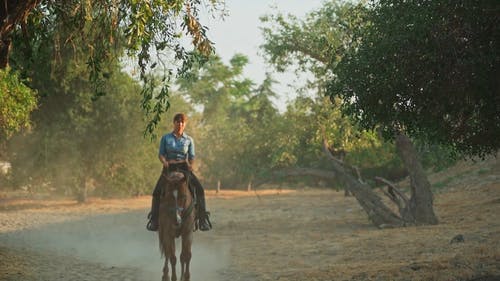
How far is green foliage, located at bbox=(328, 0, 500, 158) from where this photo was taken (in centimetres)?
911

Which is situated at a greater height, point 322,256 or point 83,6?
point 83,6

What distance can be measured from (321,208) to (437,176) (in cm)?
963

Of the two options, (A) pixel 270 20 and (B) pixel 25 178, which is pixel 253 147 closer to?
(A) pixel 270 20

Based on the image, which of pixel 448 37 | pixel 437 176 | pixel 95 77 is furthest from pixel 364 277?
pixel 437 176

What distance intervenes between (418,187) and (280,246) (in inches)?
246

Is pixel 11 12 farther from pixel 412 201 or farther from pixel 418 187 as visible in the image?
pixel 412 201

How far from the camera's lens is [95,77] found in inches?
385

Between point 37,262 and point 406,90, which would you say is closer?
point 406,90

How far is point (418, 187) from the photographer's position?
73.8 feet

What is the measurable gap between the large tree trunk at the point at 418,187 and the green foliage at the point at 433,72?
1131 centimetres

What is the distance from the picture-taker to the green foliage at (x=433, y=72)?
9109mm

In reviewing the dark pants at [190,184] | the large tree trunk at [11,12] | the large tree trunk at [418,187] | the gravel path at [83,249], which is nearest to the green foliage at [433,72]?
the dark pants at [190,184]

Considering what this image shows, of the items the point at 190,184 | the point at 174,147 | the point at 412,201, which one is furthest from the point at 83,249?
the point at 412,201

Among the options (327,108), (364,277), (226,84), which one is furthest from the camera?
(226,84)
